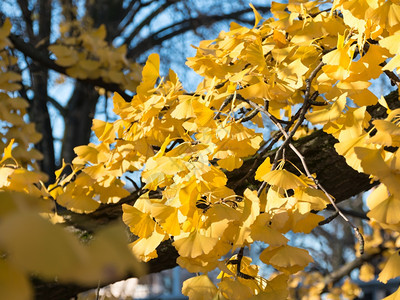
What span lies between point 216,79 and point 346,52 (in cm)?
27

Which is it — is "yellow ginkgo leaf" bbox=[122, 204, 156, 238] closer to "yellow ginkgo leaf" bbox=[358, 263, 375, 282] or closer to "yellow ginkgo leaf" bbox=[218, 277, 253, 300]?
"yellow ginkgo leaf" bbox=[218, 277, 253, 300]

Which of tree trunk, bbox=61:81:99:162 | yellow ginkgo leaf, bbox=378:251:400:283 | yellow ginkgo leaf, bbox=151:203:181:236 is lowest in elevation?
yellow ginkgo leaf, bbox=378:251:400:283

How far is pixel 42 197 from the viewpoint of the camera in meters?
1.51

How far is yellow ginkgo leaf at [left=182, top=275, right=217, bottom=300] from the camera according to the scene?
0.80m

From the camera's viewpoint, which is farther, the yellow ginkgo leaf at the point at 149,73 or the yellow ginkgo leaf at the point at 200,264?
the yellow ginkgo leaf at the point at 149,73

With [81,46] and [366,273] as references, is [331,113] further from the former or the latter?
[366,273]

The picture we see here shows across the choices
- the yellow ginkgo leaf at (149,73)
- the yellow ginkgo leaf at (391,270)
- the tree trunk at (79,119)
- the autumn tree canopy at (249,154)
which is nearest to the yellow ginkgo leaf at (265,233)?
the autumn tree canopy at (249,154)

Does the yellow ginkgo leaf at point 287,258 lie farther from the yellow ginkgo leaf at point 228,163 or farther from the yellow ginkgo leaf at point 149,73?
the yellow ginkgo leaf at point 149,73

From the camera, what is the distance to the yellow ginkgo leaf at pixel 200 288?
799 mm

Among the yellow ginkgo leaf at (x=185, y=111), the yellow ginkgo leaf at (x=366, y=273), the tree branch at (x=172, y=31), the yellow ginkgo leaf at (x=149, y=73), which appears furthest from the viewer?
the yellow ginkgo leaf at (x=366, y=273)

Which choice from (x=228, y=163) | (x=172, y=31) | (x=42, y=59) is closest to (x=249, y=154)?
(x=228, y=163)

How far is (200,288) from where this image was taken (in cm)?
81

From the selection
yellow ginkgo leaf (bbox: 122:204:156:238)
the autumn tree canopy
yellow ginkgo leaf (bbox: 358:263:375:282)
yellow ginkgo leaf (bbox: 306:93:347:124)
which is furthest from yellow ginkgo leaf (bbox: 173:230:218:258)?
yellow ginkgo leaf (bbox: 358:263:375:282)

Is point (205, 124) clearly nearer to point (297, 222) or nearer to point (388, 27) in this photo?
point (297, 222)
